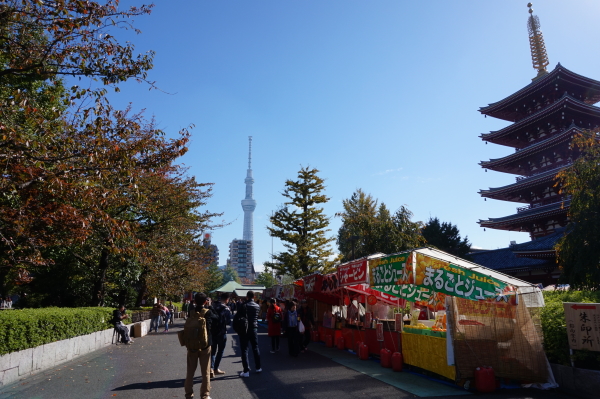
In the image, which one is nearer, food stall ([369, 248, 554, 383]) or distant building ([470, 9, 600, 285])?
food stall ([369, 248, 554, 383])

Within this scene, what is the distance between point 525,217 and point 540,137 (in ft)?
25.7

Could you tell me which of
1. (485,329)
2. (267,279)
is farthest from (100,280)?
(267,279)

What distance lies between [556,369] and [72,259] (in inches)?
772

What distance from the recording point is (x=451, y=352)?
783 centimetres

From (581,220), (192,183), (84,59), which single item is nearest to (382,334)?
(581,220)

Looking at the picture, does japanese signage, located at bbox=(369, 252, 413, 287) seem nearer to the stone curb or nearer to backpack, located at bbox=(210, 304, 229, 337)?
backpack, located at bbox=(210, 304, 229, 337)

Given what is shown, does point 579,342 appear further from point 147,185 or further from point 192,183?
point 192,183

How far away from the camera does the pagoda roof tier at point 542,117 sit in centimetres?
2972

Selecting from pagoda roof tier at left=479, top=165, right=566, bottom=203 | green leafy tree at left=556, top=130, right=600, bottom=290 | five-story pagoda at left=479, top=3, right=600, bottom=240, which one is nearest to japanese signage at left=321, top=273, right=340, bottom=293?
green leafy tree at left=556, top=130, right=600, bottom=290

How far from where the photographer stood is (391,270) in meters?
9.73

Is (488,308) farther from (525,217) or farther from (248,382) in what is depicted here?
(525,217)

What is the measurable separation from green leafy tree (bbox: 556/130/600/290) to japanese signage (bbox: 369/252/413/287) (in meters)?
6.54

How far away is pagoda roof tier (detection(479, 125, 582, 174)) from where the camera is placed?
93.6ft

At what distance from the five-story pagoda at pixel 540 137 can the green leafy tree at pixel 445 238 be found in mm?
4247
